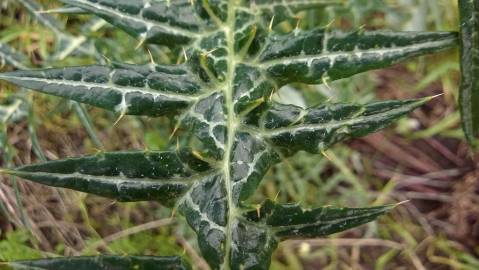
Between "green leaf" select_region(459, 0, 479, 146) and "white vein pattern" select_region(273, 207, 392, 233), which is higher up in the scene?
"green leaf" select_region(459, 0, 479, 146)

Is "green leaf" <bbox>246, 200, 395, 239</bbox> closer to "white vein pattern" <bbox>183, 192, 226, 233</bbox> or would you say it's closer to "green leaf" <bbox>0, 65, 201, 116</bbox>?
"white vein pattern" <bbox>183, 192, 226, 233</bbox>

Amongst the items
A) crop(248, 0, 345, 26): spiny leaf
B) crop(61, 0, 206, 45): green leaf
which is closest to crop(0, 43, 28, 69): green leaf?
crop(61, 0, 206, 45): green leaf

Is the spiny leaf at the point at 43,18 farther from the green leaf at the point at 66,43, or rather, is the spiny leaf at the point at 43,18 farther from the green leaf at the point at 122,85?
the green leaf at the point at 122,85

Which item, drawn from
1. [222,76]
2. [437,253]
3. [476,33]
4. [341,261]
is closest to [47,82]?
[222,76]

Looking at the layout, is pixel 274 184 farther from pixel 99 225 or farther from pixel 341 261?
pixel 99 225

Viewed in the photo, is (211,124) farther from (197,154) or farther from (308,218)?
(308,218)

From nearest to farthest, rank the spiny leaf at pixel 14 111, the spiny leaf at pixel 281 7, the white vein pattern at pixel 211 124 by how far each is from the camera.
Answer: the white vein pattern at pixel 211 124, the spiny leaf at pixel 281 7, the spiny leaf at pixel 14 111

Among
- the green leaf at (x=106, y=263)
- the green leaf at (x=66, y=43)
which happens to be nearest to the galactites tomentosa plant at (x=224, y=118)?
the green leaf at (x=106, y=263)
